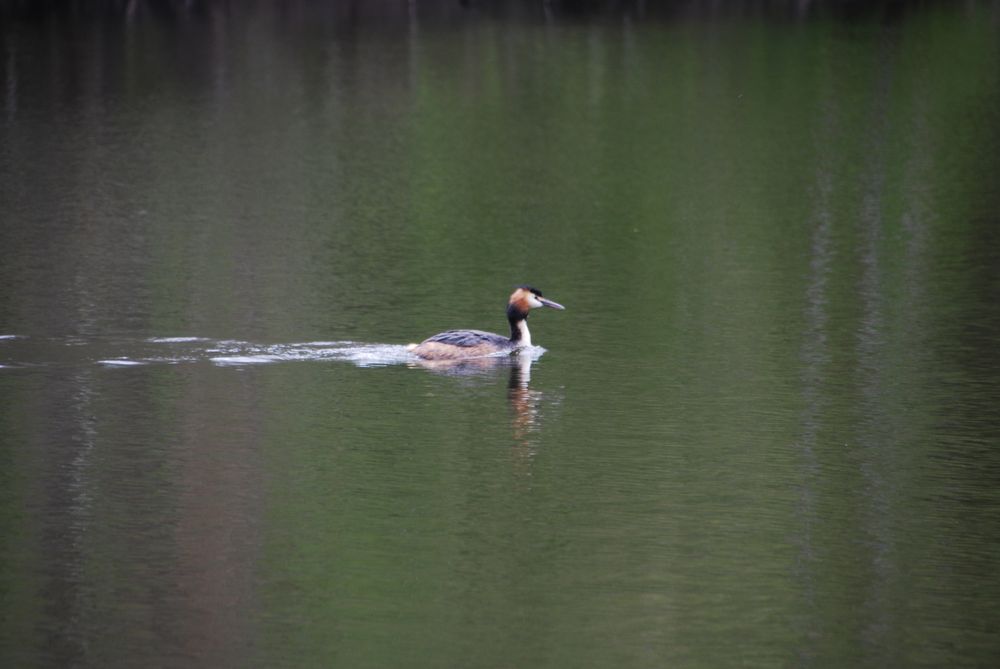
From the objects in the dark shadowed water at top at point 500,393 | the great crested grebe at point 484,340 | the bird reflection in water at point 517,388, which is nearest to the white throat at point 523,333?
the great crested grebe at point 484,340

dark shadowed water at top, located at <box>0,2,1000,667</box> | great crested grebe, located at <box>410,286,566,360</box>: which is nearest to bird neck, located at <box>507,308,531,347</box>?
great crested grebe, located at <box>410,286,566,360</box>

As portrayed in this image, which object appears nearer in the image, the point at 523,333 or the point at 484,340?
the point at 484,340

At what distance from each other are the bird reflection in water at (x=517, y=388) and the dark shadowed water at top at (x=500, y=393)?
8 cm

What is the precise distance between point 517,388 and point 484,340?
1.67 metres

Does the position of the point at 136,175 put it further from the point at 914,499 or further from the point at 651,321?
the point at 914,499

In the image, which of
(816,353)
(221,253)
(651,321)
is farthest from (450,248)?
(816,353)

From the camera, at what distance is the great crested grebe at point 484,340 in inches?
797

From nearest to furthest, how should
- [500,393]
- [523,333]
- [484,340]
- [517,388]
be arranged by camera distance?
1. [500,393]
2. [517,388]
3. [484,340]
4. [523,333]

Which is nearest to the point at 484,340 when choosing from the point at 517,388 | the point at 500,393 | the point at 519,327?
the point at 519,327

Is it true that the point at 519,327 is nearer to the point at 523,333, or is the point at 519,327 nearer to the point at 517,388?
the point at 523,333

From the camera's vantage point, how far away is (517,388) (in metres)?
18.9

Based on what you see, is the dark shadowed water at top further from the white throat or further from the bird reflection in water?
the white throat

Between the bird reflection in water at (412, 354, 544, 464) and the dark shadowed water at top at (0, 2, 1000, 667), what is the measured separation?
0.08 meters

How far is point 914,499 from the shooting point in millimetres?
14648
